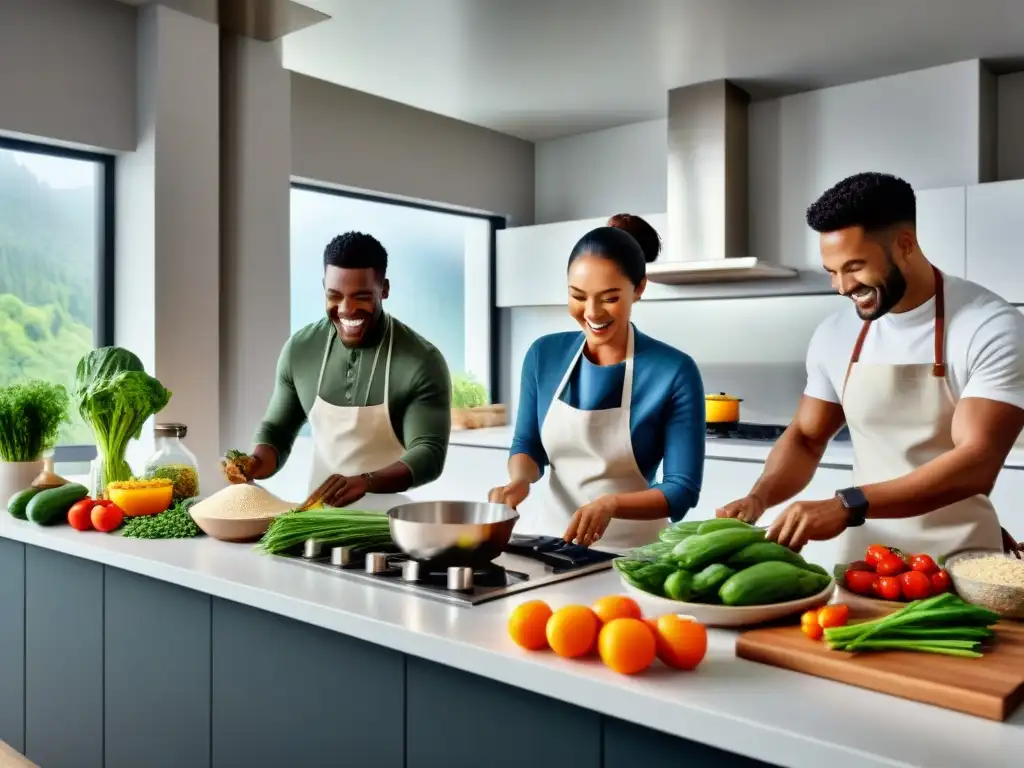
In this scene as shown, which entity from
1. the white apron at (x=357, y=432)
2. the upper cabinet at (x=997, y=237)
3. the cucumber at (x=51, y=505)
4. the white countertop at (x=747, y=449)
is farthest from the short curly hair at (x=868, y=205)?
the upper cabinet at (x=997, y=237)

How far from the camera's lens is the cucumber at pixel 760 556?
4.61 feet

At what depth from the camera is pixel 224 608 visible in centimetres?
178

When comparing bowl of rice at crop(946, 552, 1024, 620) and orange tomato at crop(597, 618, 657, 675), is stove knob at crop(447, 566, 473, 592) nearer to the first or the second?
orange tomato at crop(597, 618, 657, 675)

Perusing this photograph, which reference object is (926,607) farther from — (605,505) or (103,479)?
(103,479)

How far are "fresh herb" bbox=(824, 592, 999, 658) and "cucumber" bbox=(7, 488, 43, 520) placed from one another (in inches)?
80.6

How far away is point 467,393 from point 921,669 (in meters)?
4.38

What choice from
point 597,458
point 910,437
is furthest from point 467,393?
point 910,437

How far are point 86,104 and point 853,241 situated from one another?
114 inches

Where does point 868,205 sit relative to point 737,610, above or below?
above

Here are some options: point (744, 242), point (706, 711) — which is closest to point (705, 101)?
point (744, 242)

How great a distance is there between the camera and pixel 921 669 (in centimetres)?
112

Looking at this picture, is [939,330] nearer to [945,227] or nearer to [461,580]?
[461,580]

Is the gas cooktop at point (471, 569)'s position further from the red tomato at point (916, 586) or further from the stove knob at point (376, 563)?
the red tomato at point (916, 586)

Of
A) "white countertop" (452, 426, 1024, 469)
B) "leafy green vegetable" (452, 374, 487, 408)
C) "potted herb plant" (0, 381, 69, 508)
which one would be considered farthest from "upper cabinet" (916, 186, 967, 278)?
"potted herb plant" (0, 381, 69, 508)
